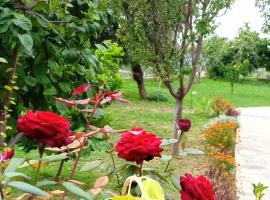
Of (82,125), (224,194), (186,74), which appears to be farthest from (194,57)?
(82,125)

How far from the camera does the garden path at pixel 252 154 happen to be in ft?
21.8

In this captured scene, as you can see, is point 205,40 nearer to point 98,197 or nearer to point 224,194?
point 224,194

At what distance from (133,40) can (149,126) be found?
4380 millimetres

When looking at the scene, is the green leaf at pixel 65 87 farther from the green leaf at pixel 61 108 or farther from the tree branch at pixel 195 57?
the tree branch at pixel 195 57

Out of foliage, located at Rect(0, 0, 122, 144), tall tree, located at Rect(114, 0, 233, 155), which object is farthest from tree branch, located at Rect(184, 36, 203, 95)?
foliage, located at Rect(0, 0, 122, 144)

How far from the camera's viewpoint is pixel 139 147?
50.7 inches

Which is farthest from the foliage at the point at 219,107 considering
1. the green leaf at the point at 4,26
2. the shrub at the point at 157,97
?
the green leaf at the point at 4,26

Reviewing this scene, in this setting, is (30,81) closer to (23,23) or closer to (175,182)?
(23,23)

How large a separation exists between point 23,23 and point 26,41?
0.33 ft

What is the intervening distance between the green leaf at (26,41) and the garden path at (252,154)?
3.97 meters

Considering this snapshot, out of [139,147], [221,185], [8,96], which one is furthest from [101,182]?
[221,185]

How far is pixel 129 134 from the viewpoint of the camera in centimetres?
134

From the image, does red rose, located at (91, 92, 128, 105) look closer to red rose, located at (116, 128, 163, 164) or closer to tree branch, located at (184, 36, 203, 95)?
red rose, located at (116, 128, 163, 164)

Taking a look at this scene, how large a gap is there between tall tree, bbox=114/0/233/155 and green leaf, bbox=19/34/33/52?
5.52 m
